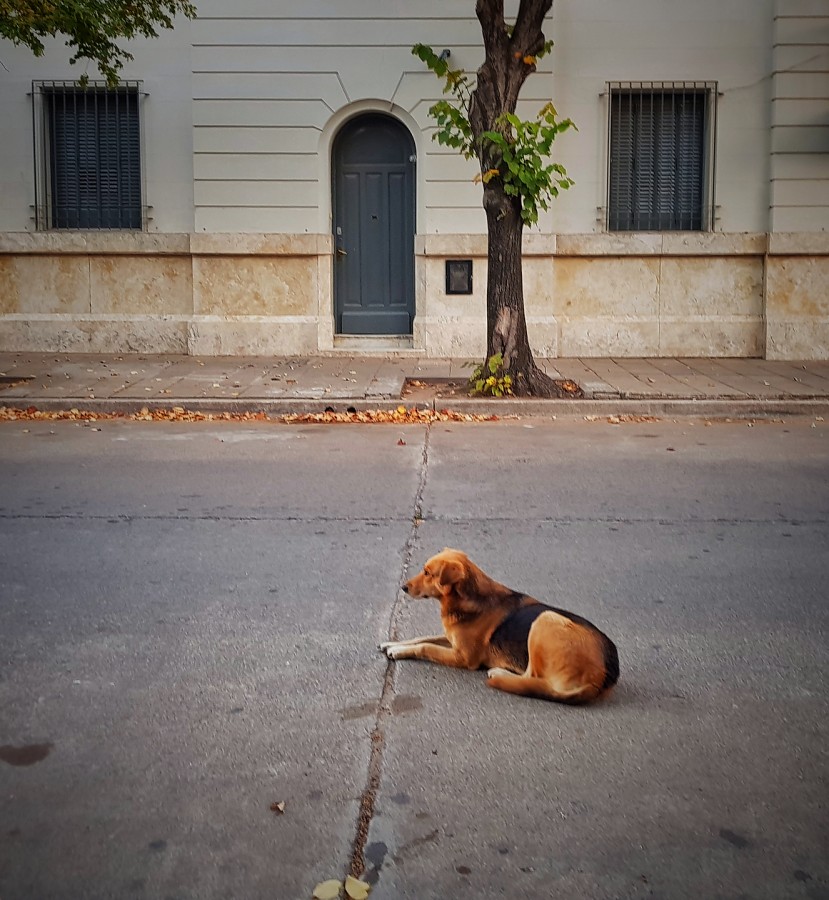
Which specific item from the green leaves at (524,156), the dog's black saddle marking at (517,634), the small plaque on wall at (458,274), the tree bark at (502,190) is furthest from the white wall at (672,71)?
the dog's black saddle marking at (517,634)

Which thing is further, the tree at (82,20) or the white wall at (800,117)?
the white wall at (800,117)

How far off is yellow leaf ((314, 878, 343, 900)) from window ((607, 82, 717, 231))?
49.4 feet

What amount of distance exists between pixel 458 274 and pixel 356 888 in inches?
564

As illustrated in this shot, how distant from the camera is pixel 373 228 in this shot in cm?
1752

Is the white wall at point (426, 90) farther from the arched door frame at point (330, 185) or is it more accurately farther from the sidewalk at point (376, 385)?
the sidewalk at point (376, 385)

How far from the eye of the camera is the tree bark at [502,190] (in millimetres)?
12367

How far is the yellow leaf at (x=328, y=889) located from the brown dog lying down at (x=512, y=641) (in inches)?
54.8

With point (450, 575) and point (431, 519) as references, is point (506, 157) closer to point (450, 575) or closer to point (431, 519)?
point (431, 519)

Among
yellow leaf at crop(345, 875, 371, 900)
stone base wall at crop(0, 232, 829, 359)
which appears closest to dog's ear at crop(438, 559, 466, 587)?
yellow leaf at crop(345, 875, 371, 900)

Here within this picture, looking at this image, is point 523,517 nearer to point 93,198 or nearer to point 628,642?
point 628,642

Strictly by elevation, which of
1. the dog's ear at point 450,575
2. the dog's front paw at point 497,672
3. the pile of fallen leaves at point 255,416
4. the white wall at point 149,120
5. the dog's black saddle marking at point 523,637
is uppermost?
the white wall at point 149,120

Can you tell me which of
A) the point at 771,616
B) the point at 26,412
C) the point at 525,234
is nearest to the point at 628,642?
the point at 771,616

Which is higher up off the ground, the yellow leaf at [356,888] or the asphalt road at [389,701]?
the asphalt road at [389,701]

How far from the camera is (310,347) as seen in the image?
17.0 metres
